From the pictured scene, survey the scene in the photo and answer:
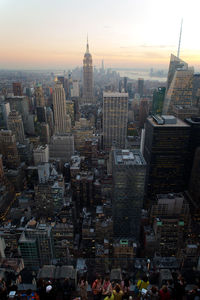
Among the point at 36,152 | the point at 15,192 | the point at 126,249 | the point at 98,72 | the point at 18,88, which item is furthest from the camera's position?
the point at 98,72

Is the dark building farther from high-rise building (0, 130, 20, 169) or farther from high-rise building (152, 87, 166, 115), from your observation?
high-rise building (0, 130, 20, 169)

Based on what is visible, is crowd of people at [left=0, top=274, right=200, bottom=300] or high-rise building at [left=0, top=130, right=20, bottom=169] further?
high-rise building at [left=0, top=130, right=20, bottom=169]

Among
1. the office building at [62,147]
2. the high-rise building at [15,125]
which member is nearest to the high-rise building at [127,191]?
the office building at [62,147]

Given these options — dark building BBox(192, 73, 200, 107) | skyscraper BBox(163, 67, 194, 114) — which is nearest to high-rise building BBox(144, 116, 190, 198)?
skyscraper BBox(163, 67, 194, 114)

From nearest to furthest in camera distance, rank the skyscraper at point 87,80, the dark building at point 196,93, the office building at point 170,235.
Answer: the office building at point 170,235
the dark building at point 196,93
the skyscraper at point 87,80

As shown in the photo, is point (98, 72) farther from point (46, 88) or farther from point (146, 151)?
point (146, 151)

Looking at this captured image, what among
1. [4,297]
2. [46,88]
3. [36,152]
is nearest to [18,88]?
[46,88]

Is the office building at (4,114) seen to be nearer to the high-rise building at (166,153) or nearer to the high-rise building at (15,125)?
the high-rise building at (15,125)
